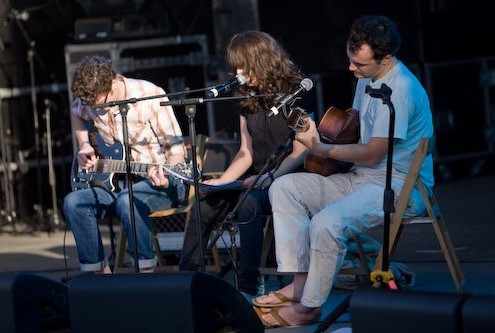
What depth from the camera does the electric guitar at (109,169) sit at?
6.70m

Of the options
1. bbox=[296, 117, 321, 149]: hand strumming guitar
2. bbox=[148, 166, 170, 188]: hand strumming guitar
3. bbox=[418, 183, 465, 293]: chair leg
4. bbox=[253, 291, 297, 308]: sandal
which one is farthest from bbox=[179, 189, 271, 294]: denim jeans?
bbox=[418, 183, 465, 293]: chair leg

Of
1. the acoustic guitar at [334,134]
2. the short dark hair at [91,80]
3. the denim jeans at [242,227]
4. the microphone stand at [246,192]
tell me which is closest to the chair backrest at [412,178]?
the acoustic guitar at [334,134]

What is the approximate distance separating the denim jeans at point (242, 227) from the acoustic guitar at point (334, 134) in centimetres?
37

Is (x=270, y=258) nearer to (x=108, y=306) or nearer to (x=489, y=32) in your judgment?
(x=108, y=306)

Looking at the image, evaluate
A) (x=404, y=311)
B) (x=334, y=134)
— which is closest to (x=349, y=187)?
(x=334, y=134)

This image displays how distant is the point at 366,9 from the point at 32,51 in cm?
281

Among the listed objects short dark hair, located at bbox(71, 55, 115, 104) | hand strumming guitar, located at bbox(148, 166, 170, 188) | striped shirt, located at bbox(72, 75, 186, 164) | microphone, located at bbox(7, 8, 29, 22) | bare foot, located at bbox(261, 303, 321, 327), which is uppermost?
microphone, located at bbox(7, 8, 29, 22)

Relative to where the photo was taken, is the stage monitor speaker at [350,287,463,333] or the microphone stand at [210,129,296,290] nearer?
the stage monitor speaker at [350,287,463,333]

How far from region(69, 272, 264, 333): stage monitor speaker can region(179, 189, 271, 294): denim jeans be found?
4.07 ft

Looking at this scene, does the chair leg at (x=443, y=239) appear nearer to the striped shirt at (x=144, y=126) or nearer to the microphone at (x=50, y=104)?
the striped shirt at (x=144, y=126)

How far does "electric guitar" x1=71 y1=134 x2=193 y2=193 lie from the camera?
6.70 m

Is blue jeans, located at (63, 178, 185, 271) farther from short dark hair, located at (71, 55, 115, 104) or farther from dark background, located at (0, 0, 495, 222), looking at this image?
dark background, located at (0, 0, 495, 222)

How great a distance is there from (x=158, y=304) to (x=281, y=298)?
Answer: 4.22 ft

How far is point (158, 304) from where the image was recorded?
189 inches
